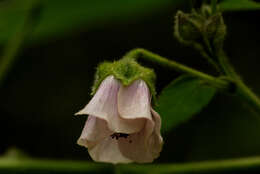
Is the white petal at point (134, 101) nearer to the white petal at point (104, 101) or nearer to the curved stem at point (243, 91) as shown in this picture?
the white petal at point (104, 101)

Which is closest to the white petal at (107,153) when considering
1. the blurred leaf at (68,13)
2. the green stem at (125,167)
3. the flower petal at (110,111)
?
the flower petal at (110,111)

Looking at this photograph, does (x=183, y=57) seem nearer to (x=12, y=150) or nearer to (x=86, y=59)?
(x=86, y=59)

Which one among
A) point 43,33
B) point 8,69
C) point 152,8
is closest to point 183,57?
point 152,8

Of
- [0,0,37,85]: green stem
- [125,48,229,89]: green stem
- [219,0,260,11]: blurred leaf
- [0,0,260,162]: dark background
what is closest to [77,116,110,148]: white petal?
[125,48,229,89]: green stem

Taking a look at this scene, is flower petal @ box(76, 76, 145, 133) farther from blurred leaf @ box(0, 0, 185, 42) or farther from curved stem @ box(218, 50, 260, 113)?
blurred leaf @ box(0, 0, 185, 42)

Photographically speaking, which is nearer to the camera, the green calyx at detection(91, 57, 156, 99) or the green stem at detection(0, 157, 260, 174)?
the green calyx at detection(91, 57, 156, 99)

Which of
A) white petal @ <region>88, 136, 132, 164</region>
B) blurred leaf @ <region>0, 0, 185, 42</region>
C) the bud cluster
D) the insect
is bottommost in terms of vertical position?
white petal @ <region>88, 136, 132, 164</region>

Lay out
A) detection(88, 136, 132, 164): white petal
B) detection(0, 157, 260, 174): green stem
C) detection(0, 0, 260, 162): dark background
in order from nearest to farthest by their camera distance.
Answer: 1. detection(88, 136, 132, 164): white petal
2. detection(0, 157, 260, 174): green stem
3. detection(0, 0, 260, 162): dark background

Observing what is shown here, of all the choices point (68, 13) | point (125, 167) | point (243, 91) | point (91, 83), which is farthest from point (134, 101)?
point (91, 83)
